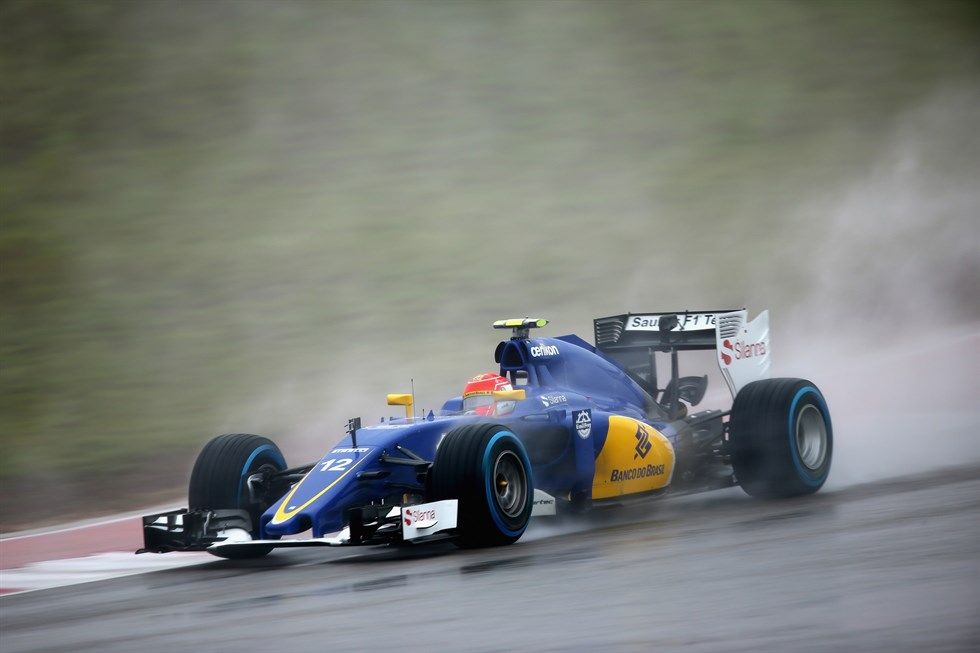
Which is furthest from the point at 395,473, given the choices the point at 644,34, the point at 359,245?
the point at 644,34

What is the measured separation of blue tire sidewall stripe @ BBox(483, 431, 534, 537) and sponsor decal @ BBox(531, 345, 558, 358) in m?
1.51

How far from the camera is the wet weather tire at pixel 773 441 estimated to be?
33.8ft

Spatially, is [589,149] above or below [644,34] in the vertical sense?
below

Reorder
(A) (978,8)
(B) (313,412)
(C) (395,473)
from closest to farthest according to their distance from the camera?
1. (C) (395,473)
2. (B) (313,412)
3. (A) (978,8)

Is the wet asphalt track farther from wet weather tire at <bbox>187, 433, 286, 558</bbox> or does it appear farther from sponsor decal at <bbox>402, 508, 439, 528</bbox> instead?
wet weather tire at <bbox>187, 433, 286, 558</bbox>

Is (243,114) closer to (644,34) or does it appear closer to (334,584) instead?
(644,34)

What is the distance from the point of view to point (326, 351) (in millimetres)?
22438

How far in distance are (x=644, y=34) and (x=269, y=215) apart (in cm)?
1303

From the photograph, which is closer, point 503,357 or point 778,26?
point 503,357

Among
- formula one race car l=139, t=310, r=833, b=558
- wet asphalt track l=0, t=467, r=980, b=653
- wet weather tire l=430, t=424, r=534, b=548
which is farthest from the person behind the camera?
formula one race car l=139, t=310, r=833, b=558

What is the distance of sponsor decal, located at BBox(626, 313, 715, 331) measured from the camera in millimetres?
11766

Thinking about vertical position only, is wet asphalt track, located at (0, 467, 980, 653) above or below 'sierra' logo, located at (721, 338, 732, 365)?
below

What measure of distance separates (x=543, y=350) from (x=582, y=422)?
0.90m

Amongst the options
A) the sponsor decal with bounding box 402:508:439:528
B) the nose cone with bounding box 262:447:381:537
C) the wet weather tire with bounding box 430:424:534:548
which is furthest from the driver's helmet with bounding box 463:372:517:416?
the sponsor decal with bounding box 402:508:439:528
